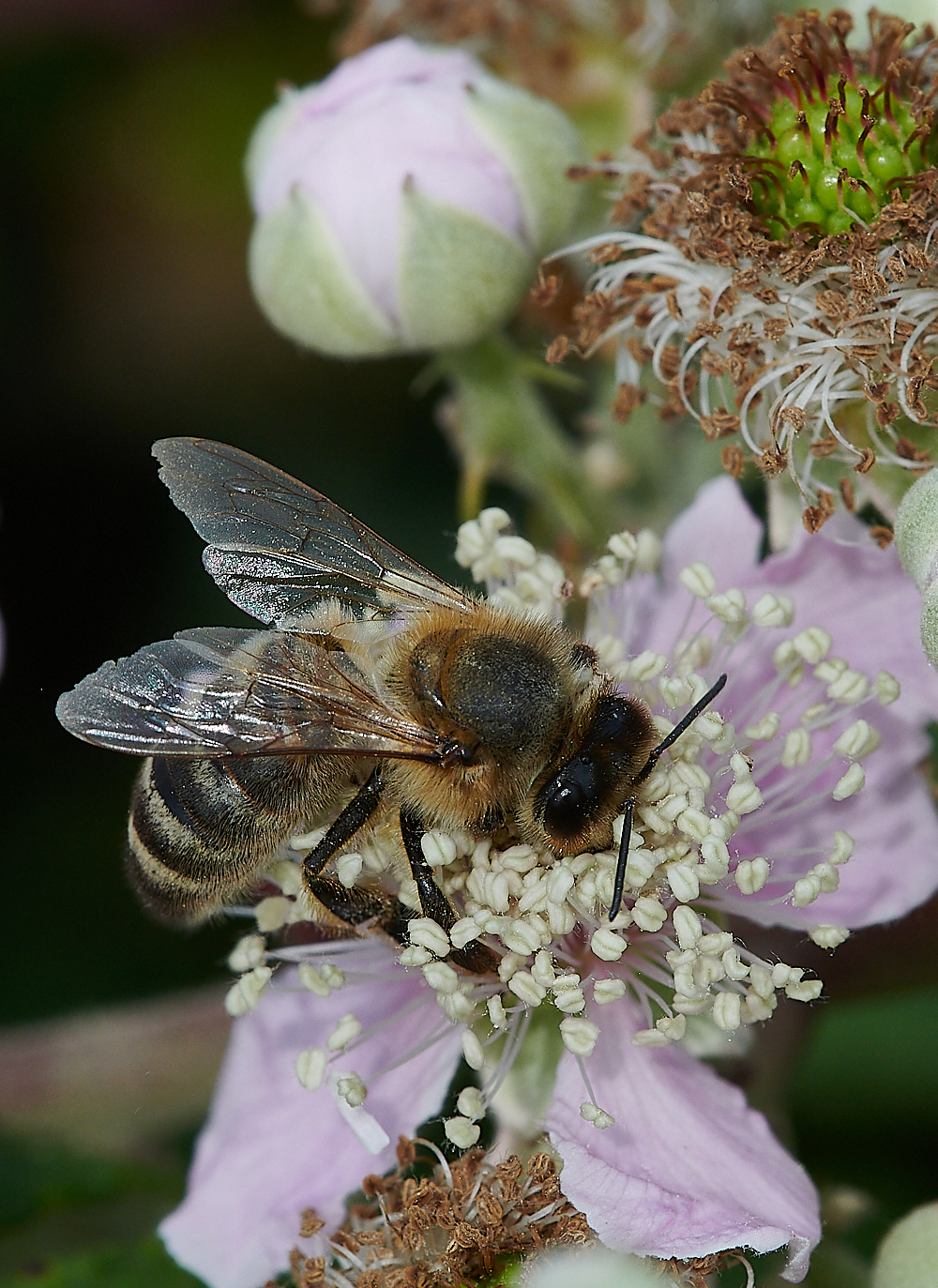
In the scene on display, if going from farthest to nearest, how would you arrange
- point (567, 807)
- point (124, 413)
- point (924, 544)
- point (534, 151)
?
point (124, 413) → point (534, 151) → point (567, 807) → point (924, 544)

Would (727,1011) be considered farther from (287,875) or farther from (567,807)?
(287,875)

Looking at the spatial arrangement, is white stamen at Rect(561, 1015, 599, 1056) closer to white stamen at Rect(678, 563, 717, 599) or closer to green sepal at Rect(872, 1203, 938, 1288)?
green sepal at Rect(872, 1203, 938, 1288)

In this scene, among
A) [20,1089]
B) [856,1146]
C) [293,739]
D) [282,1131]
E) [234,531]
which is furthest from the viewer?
[856,1146]

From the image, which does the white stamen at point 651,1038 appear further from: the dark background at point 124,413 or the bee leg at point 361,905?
the dark background at point 124,413

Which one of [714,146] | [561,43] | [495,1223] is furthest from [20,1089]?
[561,43]

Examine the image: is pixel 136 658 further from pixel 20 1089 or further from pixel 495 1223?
pixel 20 1089

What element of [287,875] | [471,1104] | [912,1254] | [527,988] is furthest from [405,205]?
[912,1254]

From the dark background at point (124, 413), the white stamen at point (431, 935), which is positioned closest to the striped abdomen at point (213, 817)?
the white stamen at point (431, 935)

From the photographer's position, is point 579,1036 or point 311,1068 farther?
point 311,1068
